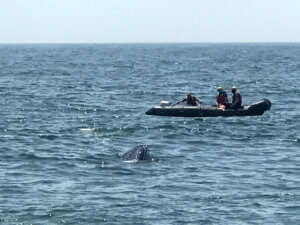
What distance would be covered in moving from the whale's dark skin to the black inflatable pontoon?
461 inches

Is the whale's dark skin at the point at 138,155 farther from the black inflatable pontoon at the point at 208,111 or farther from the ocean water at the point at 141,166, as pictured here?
the black inflatable pontoon at the point at 208,111

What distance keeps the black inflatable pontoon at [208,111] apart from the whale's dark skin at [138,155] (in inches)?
461

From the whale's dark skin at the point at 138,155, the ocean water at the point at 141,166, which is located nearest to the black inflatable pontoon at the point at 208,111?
the ocean water at the point at 141,166

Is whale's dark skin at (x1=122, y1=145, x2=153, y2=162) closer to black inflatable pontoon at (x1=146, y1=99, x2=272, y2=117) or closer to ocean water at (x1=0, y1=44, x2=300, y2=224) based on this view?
ocean water at (x1=0, y1=44, x2=300, y2=224)

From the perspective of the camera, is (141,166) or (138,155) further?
(138,155)

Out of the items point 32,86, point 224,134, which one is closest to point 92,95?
point 32,86

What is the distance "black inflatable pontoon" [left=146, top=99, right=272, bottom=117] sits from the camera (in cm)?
3800

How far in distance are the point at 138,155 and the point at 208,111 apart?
12.4 m

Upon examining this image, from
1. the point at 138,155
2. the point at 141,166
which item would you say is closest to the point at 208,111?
the point at 138,155

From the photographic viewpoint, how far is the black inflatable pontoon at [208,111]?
3800 centimetres

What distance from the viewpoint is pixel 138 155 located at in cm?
2617

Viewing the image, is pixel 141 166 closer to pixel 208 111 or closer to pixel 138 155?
pixel 138 155

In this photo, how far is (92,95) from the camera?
176ft

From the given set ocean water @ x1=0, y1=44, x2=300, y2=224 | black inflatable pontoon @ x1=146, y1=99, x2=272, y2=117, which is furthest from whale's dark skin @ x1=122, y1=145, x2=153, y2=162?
black inflatable pontoon @ x1=146, y1=99, x2=272, y2=117
